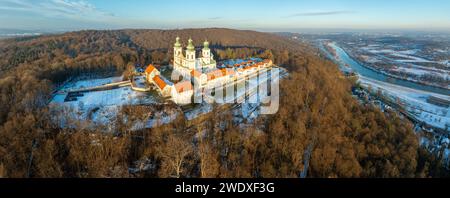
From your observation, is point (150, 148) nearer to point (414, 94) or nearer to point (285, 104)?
point (285, 104)

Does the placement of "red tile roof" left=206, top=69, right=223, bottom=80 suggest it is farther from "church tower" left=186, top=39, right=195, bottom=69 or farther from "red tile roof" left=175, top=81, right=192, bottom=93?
"red tile roof" left=175, top=81, right=192, bottom=93

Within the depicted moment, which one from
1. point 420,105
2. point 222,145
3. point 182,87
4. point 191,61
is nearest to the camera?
point 222,145

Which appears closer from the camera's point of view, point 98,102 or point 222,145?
point 222,145

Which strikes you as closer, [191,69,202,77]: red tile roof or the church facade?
[191,69,202,77]: red tile roof

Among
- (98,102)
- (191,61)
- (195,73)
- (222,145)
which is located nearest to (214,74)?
(195,73)

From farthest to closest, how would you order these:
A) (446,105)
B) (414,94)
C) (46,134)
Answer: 1. (414,94)
2. (446,105)
3. (46,134)

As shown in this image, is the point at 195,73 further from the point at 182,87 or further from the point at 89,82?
the point at 89,82

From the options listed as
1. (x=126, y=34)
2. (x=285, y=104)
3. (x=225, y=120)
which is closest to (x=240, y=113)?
(x=225, y=120)

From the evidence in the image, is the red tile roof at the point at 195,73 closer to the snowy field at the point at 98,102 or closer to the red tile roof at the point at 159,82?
the red tile roof at the point at 159,82

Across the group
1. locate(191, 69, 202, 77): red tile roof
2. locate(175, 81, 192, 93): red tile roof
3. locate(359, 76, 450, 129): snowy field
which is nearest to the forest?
locate(175, 81, 192, 93): red tile roof
